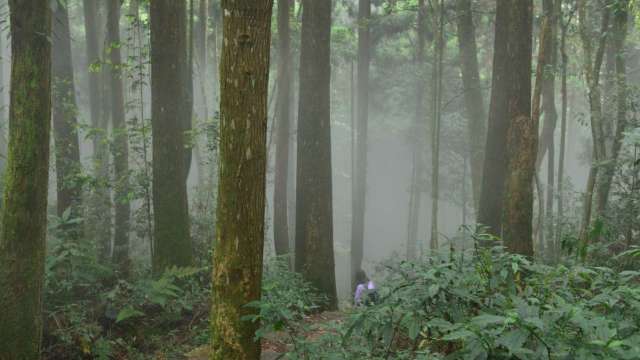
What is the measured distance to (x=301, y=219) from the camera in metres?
11.9

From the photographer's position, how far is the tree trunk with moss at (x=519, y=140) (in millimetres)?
9953

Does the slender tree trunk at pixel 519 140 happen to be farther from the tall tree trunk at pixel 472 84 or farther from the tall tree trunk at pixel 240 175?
the tall tree trunk at pixel 472 84

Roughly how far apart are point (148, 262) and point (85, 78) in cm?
2161

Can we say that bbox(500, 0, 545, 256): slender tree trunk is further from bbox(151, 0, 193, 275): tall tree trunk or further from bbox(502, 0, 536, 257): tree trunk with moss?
bbox(151, 0, 193, 275): tall tree trunk

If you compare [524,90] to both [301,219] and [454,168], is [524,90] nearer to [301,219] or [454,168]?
[301,219]

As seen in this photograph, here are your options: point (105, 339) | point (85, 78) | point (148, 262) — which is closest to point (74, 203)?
point (148, 262)

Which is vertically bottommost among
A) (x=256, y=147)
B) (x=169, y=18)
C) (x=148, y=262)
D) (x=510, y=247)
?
(x=148, y=262)

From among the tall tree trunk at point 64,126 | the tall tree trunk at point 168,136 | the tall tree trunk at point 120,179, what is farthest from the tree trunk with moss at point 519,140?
the tall tree trunk at point 64,126

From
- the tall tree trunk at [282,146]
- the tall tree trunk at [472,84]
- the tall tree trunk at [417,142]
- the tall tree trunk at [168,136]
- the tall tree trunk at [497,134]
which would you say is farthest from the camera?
the tall tree trunk at [417,142]

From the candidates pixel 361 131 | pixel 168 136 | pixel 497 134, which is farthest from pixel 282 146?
pixel 168 136

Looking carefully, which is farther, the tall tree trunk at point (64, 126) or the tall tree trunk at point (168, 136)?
A: the tall tree trunk at point (64, 126)

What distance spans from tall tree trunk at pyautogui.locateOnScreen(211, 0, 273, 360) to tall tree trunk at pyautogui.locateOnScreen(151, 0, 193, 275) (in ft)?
19.2

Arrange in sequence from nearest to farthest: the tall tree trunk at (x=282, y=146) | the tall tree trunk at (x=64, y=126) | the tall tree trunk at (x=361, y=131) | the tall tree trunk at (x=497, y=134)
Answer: the tall tree trunk at (x=497, y=134)
the tall tree trunk at (x=64, y=126)
the tall tree trunk at (x=282, y=146)
the tall tree trunk at (x=361, y=131)

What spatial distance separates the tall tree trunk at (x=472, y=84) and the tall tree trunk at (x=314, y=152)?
8.28 meters
